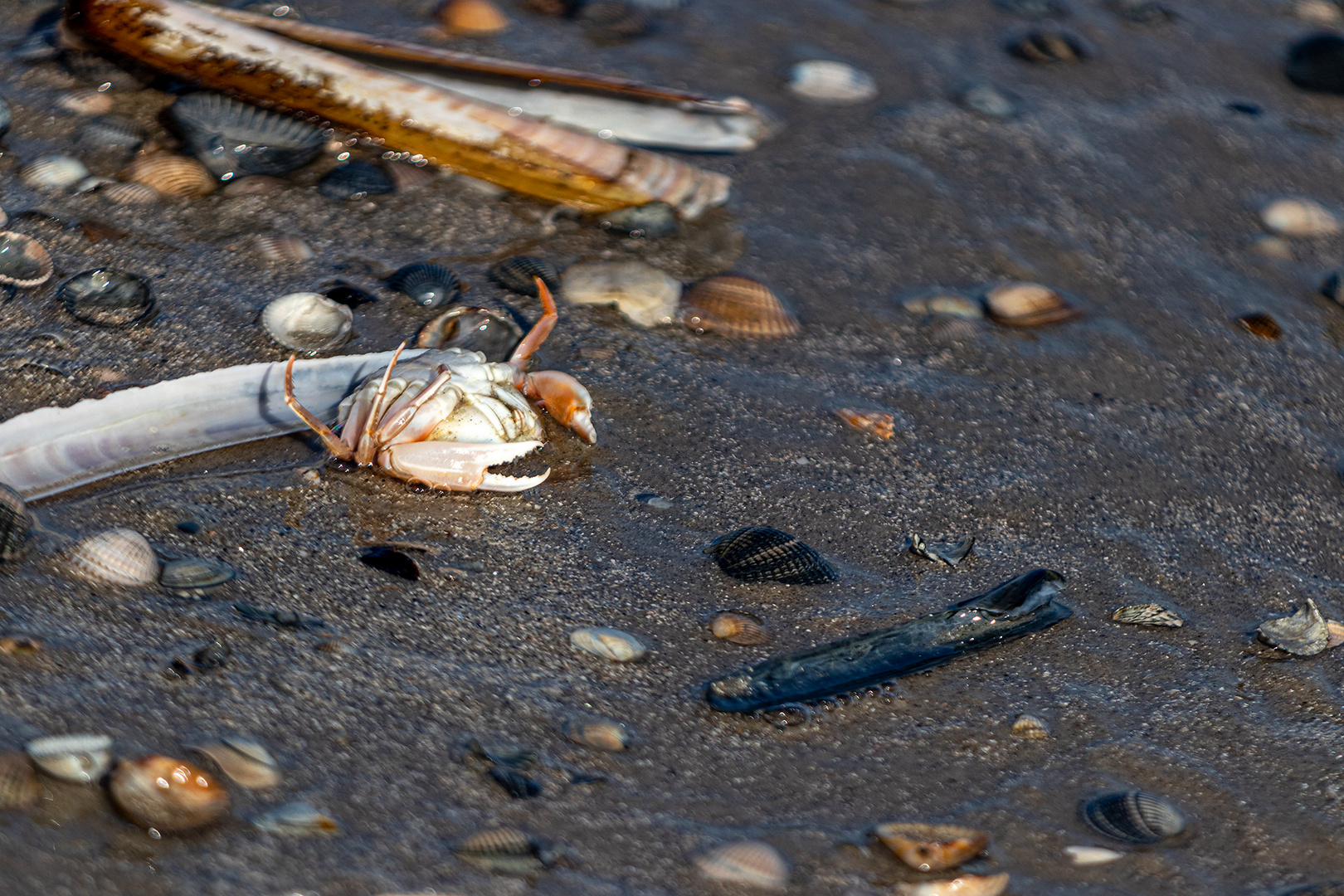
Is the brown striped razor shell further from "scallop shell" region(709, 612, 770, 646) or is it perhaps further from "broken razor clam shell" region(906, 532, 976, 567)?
"scallop shell" region(709, 612, 770, 646)

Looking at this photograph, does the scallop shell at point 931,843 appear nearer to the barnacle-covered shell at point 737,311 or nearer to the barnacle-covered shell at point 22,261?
the barnacle-covered shell at point 737,311

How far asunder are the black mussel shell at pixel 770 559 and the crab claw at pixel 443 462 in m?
0.56

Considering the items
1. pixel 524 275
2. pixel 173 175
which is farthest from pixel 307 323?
pixel 173 175

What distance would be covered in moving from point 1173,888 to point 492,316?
83.5 inches

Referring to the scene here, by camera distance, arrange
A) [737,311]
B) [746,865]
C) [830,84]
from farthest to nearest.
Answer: [830,84], [737,311], [746,865]

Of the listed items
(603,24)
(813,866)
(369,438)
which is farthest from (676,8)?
(813,866)

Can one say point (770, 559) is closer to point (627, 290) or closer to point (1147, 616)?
point (1147, 616)

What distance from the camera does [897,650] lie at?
2480 mm

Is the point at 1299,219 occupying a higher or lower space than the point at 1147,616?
higher

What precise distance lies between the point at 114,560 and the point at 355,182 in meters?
1.73

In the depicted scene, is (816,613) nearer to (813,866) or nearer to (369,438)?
(813,866)

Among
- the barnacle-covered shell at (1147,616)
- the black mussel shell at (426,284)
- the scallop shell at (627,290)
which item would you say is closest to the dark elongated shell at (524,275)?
the scallop shell at (627,290)

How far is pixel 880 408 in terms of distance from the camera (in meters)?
3.20

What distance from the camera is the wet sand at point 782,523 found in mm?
2051
